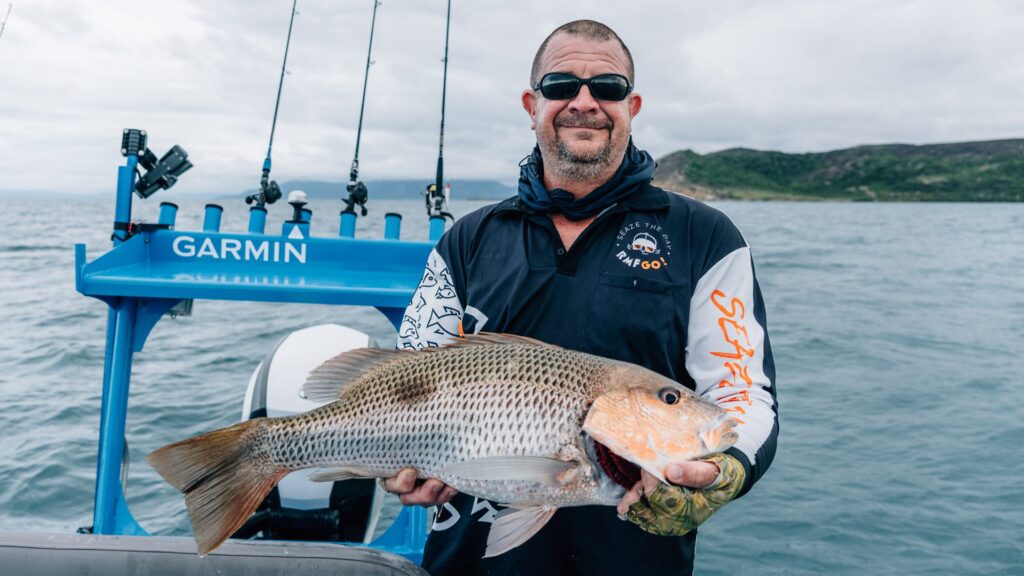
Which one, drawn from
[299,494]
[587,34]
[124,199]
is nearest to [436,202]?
[124,199]

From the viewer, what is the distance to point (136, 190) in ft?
16.6

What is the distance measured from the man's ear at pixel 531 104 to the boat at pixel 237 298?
1.60 meters

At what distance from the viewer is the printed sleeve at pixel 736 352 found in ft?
8.17

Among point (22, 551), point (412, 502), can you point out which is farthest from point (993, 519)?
point (22, 551)

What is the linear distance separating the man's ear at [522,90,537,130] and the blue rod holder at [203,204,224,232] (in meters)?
3.21

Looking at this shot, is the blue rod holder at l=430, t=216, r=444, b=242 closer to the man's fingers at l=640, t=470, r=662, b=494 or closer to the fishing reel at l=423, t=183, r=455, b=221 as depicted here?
the fishing reel at l=423, t=183, r=455, b=221

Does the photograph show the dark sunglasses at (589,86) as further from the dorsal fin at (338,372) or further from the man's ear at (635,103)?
the dorsal fin at (338,372)

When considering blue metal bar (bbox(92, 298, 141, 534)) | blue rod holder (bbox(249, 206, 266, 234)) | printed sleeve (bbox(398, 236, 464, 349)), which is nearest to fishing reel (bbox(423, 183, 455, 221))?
blue rod holder (bbox(249, 206, 266, 234))

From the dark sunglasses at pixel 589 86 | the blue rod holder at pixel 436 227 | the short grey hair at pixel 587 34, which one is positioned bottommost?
the blue rod holder at pixel 436 227

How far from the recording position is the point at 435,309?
3.16 metres

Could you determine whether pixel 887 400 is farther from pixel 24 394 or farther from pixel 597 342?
pixel 24 394

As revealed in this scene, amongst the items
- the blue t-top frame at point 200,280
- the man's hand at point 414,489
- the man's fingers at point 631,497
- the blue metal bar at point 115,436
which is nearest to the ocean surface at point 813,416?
the blue metal bar at point 115,436

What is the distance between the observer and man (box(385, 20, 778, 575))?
8.80ft

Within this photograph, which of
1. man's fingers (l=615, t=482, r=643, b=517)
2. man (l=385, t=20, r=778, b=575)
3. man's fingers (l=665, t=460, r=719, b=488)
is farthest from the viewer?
man (l=385, t=20, r=778, b=575)
